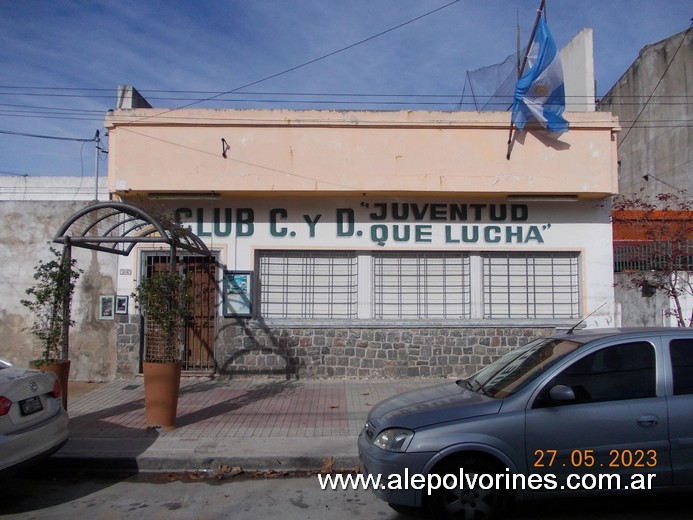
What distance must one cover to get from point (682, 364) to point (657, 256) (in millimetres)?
5832

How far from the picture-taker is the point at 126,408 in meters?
9.08

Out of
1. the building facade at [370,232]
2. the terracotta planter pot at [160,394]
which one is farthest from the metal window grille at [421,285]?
the terracotta planter pot at [160,394]

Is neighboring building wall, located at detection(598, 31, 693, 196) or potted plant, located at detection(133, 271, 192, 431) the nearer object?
potted plant, located at detection(133, 271, 192, 431)

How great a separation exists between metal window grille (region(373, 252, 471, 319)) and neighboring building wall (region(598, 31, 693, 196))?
13.1 meters

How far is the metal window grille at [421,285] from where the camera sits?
11.6m

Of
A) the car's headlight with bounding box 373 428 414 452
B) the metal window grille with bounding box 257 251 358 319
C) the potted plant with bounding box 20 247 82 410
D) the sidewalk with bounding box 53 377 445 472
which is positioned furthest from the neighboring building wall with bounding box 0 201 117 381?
the car's headlight with bounding box 373 428 414 452

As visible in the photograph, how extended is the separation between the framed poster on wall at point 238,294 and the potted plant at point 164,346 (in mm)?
3328

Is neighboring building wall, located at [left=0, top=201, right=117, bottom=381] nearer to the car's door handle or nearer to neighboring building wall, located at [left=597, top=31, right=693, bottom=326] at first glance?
the car's door handle

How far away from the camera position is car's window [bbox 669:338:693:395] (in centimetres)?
484

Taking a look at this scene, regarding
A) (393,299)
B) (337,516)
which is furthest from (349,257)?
(337,516)

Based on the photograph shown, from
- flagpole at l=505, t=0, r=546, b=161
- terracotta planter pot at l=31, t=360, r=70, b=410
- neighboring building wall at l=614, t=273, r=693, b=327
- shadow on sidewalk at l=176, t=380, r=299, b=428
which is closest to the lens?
terracotta planter pot at l=31, t=360, r=70, b=410

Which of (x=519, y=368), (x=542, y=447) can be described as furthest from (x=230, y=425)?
(x=542, y=447)

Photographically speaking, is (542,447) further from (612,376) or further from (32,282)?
(32,282)

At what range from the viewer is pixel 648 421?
467 cm
